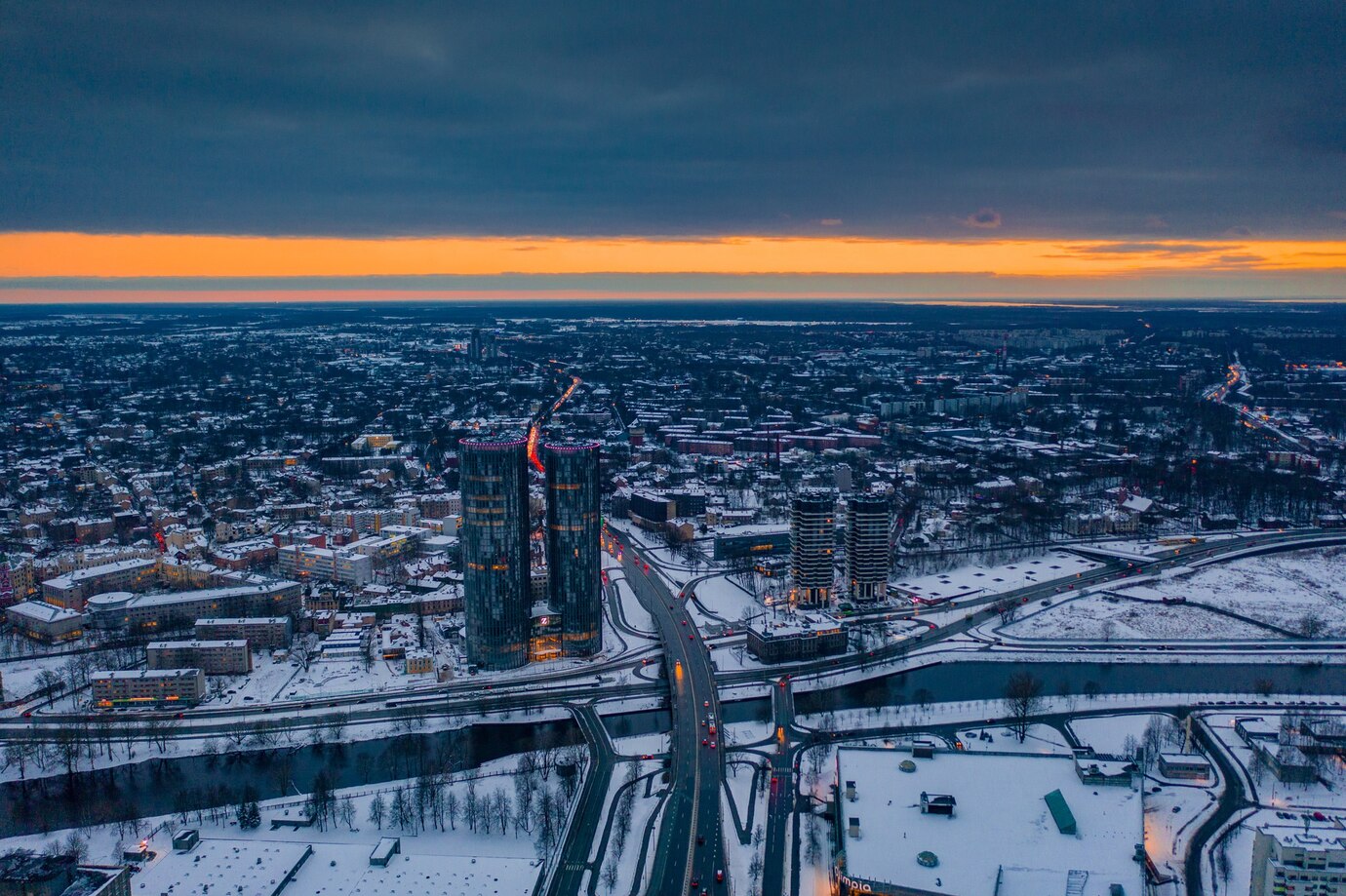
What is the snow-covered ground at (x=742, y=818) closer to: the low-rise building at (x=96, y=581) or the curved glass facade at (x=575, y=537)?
the curved glass facade at (x=575, y=537)

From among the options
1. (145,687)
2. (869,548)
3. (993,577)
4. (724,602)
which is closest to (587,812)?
(145,687)

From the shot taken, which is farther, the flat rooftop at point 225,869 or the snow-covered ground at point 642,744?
the snow-covered ground at point 642,744

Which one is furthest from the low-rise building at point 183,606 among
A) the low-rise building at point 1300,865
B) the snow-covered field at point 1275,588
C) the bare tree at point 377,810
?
the snow-covered field at point 1275,588

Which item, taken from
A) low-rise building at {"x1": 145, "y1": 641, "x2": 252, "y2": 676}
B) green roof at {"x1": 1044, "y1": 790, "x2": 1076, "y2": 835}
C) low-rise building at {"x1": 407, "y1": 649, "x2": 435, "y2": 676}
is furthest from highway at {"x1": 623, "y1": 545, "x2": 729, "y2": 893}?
low-rise building at {"x1": 145, "y1": 641, "x2": 252, "y2": 676}

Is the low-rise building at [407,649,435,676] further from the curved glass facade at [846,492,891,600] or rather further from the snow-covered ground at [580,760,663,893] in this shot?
the curved glass facade at [846,492,891,600]

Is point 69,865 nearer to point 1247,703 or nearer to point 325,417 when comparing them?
point 1247,703

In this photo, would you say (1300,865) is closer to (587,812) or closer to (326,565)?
(587,812)
